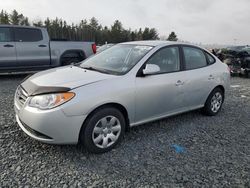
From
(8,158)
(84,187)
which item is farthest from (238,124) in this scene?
(8,158)

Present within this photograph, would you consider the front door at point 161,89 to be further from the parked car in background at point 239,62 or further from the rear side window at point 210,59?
the parked car in background at point 239,62

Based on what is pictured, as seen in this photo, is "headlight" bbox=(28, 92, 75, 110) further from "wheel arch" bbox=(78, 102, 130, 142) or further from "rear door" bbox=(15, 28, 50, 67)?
"rear door" bbox=(15, 28, 50, 67)

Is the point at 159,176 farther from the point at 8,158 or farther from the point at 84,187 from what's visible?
the point at 8,158

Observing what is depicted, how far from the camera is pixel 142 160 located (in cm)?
322

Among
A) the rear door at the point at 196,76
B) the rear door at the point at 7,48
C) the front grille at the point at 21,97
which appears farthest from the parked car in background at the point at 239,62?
the front grille at the point at 21,97

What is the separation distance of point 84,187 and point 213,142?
228cm

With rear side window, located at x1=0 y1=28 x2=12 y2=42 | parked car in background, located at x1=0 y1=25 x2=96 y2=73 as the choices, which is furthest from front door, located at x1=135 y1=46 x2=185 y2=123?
rear side window, located at x1=0 y1=28 x2=12 y2=42

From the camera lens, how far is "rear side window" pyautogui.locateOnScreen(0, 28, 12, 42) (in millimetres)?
7577

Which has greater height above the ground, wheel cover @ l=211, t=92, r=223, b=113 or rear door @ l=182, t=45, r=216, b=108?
rear door @ l=182, t=45, r=216, b=108

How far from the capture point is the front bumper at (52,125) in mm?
2902

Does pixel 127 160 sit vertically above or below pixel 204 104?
below

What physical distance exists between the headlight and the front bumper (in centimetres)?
6

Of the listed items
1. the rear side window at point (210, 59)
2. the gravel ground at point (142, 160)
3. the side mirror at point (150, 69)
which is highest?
the rear side window at point (210, 59)

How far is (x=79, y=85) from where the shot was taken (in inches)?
122
